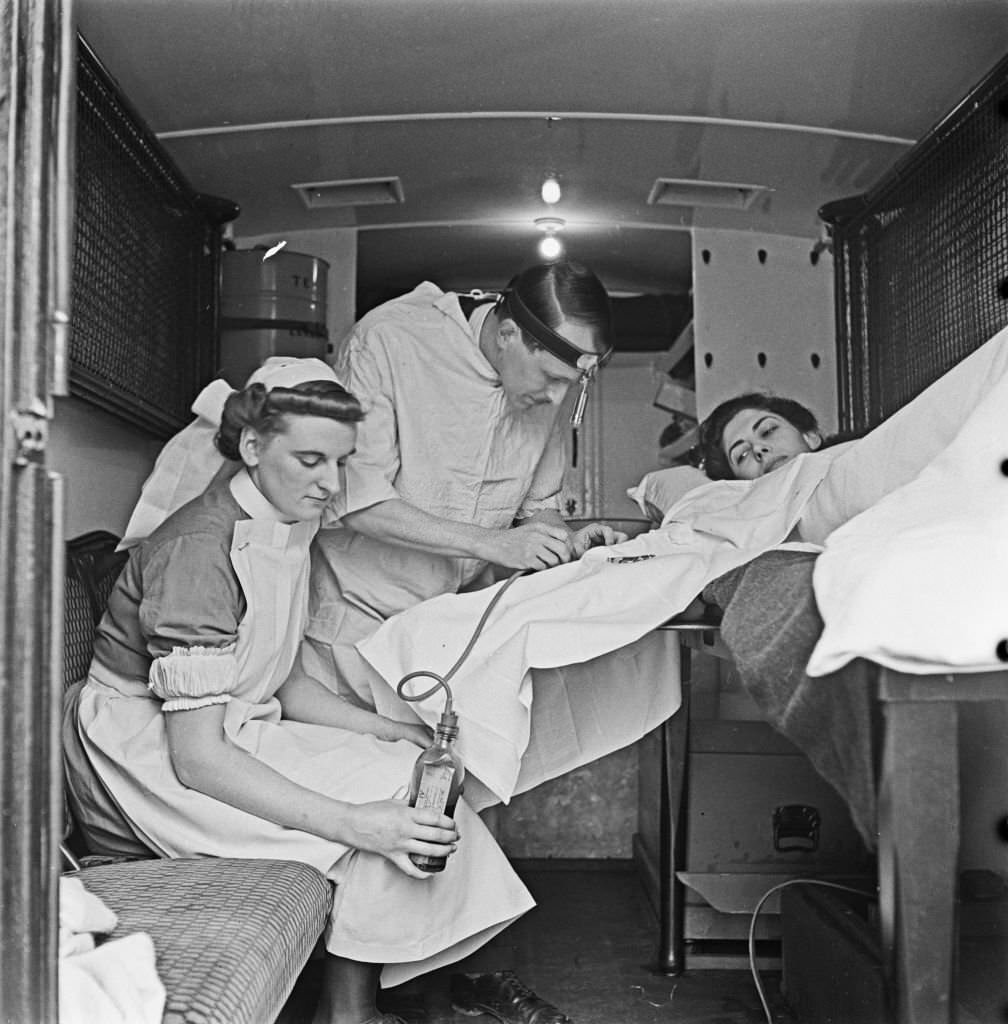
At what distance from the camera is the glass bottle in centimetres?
161

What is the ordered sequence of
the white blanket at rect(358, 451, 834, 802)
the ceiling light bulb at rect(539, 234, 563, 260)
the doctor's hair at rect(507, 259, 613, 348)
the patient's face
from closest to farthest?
the white blanket at rect(358, 451, 834, 802), the doctor's hair at rect(507, 259, 613, 348), the patient's face, the ceiling light bulb at rect(539, 234, 563, 260)

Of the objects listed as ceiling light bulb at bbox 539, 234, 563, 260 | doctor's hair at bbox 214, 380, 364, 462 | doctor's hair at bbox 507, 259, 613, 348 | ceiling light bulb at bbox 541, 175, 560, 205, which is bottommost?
doctor's hair at bbox 214, 380, 364, 462

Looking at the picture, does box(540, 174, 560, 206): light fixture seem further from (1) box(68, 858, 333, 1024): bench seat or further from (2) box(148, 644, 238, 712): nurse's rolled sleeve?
(1) box(68, 858, 333, 1024): bench seat

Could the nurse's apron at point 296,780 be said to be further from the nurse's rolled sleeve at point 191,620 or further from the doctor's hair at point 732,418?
the doctor's hair at point 732,418

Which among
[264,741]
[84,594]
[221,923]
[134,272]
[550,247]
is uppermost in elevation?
[550,247]

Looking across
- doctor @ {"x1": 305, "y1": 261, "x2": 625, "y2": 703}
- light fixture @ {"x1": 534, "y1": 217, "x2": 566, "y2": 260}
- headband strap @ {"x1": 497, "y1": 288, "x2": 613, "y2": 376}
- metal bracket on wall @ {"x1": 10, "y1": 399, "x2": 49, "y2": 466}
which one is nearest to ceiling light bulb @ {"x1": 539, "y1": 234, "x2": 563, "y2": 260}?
light fixture @ {"x1": 534, "y1": 217, "x2": 566, "y2": 260}

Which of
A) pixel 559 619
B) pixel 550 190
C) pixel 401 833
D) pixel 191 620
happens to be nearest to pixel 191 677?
pixel 191 620

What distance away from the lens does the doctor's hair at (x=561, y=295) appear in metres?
2.14

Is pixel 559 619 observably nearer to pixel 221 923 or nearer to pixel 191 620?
pixel 191 620

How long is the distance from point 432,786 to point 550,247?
1.82m

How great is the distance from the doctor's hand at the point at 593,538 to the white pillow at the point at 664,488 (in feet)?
1.82

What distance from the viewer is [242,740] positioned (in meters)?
1.73

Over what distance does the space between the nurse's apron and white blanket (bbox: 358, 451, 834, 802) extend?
0.13 meters

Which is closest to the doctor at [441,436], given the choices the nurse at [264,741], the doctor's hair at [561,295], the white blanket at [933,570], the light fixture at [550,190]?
the doctor's hair at [561,295]
